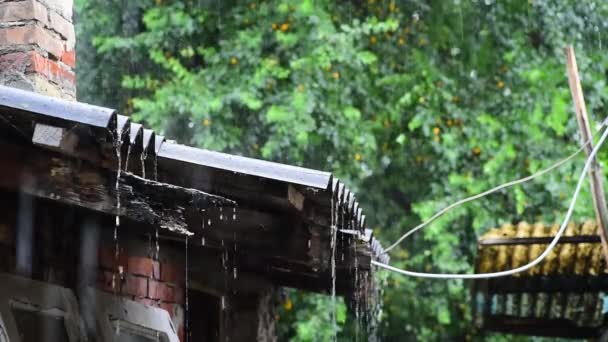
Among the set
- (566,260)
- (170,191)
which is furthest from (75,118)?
(566,260)

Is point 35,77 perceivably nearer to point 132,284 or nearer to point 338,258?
point 132,284

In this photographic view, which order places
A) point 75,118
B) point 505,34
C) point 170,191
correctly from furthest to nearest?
point 505,34 → point 170,191 → point 75,118

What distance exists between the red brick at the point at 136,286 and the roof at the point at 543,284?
9.88 feet

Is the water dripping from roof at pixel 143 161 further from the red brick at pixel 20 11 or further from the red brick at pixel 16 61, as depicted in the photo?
the red brick at pixel 20 11

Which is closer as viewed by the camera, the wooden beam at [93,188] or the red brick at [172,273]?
the wooden beam at [93,188]

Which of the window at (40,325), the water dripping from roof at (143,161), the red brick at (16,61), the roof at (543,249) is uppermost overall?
the red brick at (16,61)

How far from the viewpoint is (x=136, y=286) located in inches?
175

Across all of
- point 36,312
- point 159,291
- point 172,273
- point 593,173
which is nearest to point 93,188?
point 36,312

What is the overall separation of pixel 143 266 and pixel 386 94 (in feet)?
24.0

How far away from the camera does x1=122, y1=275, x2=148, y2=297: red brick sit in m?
4.35

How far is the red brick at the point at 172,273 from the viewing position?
187 inches

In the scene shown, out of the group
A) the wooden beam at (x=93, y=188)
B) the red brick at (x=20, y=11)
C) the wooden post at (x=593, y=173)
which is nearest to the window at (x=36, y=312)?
the wooden beam at (x=93, y=188)

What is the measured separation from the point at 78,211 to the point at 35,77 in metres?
0.85

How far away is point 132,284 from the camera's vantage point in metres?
4.41
